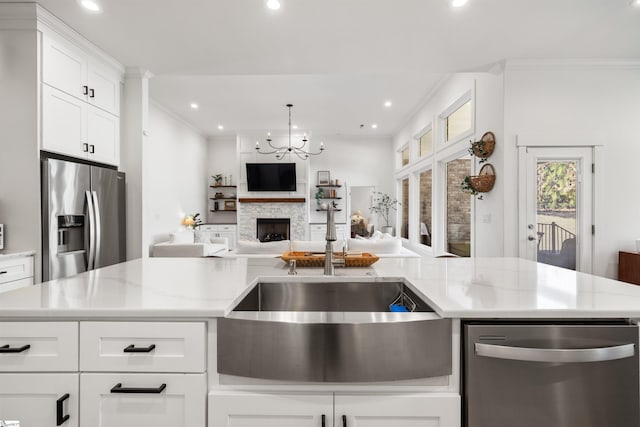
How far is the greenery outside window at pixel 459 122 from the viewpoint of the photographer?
4.70 metres

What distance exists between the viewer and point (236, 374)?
1.01 meters

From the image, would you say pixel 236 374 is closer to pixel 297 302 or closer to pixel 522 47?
pixel 297 302

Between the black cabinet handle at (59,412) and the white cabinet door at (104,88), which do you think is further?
the white cabinet door at (104,88)

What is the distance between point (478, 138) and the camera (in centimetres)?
411

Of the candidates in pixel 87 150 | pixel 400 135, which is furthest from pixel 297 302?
pixel 400 135

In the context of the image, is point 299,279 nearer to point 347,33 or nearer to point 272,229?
point 347,33

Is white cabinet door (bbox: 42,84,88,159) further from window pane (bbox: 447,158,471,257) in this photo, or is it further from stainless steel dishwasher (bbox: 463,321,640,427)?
window pane (bbox: 447,158,471,257)

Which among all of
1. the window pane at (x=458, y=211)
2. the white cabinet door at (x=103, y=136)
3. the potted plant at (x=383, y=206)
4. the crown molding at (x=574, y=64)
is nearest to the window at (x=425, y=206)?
the window pane at (x=458, y=211)

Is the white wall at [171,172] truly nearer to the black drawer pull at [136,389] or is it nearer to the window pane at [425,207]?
the black drawer pull at [136,389]

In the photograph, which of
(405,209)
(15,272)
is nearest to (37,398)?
(15,272)

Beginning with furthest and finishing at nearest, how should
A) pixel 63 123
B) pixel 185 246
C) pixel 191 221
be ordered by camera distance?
1. pixel 191 221
2. pixel 185 246
3. pixel 63 123

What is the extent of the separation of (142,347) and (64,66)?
3154 mm

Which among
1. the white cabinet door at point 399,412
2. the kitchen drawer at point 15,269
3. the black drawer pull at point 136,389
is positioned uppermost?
the kitchen drawer at point 15,269

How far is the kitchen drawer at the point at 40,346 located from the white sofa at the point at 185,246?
11.2 ft
